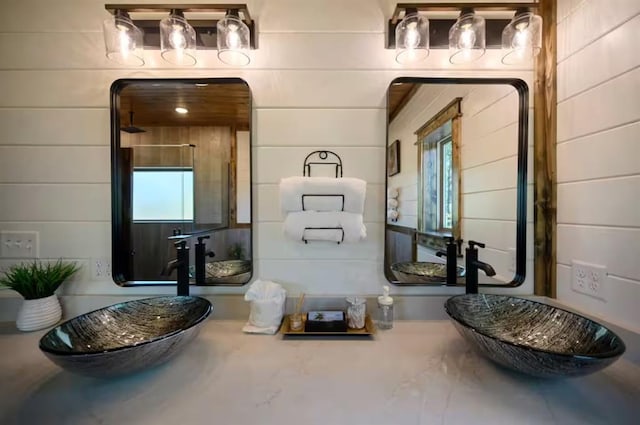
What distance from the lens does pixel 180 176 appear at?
113cm

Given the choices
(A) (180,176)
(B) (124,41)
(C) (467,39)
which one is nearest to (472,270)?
(C) (467,39)

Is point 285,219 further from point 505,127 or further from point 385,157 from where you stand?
point 505,127

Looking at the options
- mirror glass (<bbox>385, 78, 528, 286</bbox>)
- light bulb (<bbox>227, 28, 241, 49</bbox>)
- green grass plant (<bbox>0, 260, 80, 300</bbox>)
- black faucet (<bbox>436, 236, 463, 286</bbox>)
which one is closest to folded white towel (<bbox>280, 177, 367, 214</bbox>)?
mirror glass (<bbox>385, 78, 528, 286</bbox>)

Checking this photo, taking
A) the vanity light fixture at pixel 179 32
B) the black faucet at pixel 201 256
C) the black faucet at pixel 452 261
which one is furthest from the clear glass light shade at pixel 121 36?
the black faucet at pixel 452 261

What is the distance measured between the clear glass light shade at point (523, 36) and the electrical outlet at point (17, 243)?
2006 mm

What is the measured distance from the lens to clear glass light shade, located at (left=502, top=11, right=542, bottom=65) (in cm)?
101

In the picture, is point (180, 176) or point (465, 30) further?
point (180, 176)

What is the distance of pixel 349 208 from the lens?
1.03 meters

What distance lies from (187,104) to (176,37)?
235mm

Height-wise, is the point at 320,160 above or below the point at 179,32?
below

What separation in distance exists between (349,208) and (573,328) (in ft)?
2.62

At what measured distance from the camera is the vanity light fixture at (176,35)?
40.2 inches

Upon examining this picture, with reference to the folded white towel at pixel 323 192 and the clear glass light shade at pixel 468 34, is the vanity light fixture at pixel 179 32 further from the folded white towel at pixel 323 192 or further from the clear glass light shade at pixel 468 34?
the clear glass light shade at pixel 468 34

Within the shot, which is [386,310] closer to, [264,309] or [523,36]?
[264,309]
